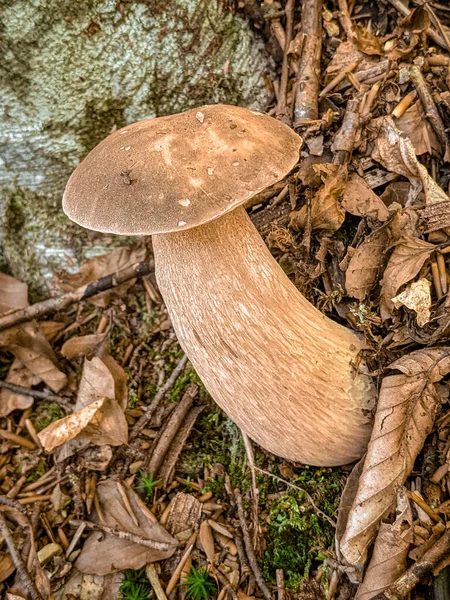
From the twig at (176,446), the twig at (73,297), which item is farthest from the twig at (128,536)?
the twig at (73,297)

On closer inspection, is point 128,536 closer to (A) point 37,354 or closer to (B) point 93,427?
(B) point 93,427

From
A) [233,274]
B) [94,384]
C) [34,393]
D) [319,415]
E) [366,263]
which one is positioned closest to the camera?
[233,274]

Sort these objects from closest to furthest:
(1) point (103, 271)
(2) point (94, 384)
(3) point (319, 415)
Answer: (3) point (319, 415)
(2) point (94, 384)
(1) point (103, 271)

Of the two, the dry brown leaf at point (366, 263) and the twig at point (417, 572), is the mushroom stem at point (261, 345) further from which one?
the twig at point (417, 572)

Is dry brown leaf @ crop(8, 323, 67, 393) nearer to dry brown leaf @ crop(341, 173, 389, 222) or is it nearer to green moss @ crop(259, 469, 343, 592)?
green moss @ crop(259, 469, 343, 592)

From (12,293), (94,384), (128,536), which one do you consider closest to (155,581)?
(128,536)

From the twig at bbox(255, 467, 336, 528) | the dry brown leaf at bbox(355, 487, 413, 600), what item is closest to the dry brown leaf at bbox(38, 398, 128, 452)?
the twig at bbox(255, 467, 336, 528)
